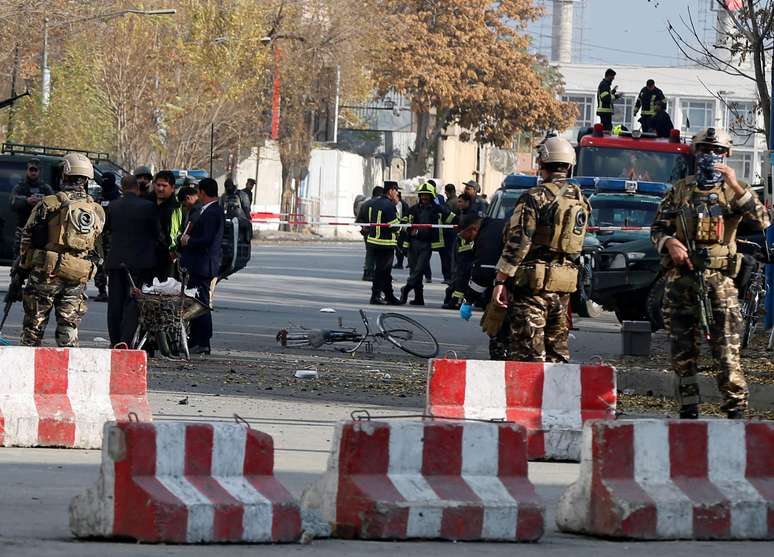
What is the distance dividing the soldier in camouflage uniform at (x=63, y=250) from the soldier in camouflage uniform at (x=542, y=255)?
4019mm

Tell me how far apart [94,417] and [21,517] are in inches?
104

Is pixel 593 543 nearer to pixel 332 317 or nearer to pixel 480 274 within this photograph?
pixel 480 274

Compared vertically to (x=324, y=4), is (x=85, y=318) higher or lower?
lower

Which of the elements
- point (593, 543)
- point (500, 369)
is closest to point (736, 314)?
point (500, 369)

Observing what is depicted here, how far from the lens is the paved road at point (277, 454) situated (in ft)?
22.2

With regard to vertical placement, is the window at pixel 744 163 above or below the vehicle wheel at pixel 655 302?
above

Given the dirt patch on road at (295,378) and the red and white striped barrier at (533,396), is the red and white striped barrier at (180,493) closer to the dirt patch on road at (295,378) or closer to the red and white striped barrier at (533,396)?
the red and white striped barrier at (533,396)

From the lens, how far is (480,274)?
1360 centimetres

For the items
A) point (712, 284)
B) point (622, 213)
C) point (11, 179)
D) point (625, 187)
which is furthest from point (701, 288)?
point (11, 179)

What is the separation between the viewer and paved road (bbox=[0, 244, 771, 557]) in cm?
675

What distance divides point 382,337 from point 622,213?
7460mm

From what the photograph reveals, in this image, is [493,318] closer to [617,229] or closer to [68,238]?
[68,238]

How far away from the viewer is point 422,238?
1024 inches

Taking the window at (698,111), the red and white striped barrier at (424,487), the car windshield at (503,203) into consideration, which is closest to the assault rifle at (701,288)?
the red and white striped barrier at (424,487)
